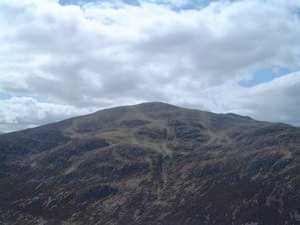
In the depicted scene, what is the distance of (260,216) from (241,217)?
896 cm

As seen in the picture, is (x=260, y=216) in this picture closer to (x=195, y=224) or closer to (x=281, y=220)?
(x=281, y=220)

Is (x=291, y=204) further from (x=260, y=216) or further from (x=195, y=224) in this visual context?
(x=195, y=224)

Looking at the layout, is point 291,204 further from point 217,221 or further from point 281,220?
point 217,221

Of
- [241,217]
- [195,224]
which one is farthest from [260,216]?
[195,224]

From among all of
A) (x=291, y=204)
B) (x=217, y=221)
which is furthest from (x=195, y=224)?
(x=291, y=204)

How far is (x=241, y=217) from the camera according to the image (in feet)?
646

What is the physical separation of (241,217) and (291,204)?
24.2 meters

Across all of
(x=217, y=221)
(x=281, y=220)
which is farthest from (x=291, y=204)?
(x=217, y=221)

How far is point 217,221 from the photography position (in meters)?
198

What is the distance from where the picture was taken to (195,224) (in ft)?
656

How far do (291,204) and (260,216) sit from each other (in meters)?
16.2

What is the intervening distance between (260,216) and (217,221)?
20.1 metres

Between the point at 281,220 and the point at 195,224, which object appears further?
the point at 195,224

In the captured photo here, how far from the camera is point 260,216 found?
193 m
